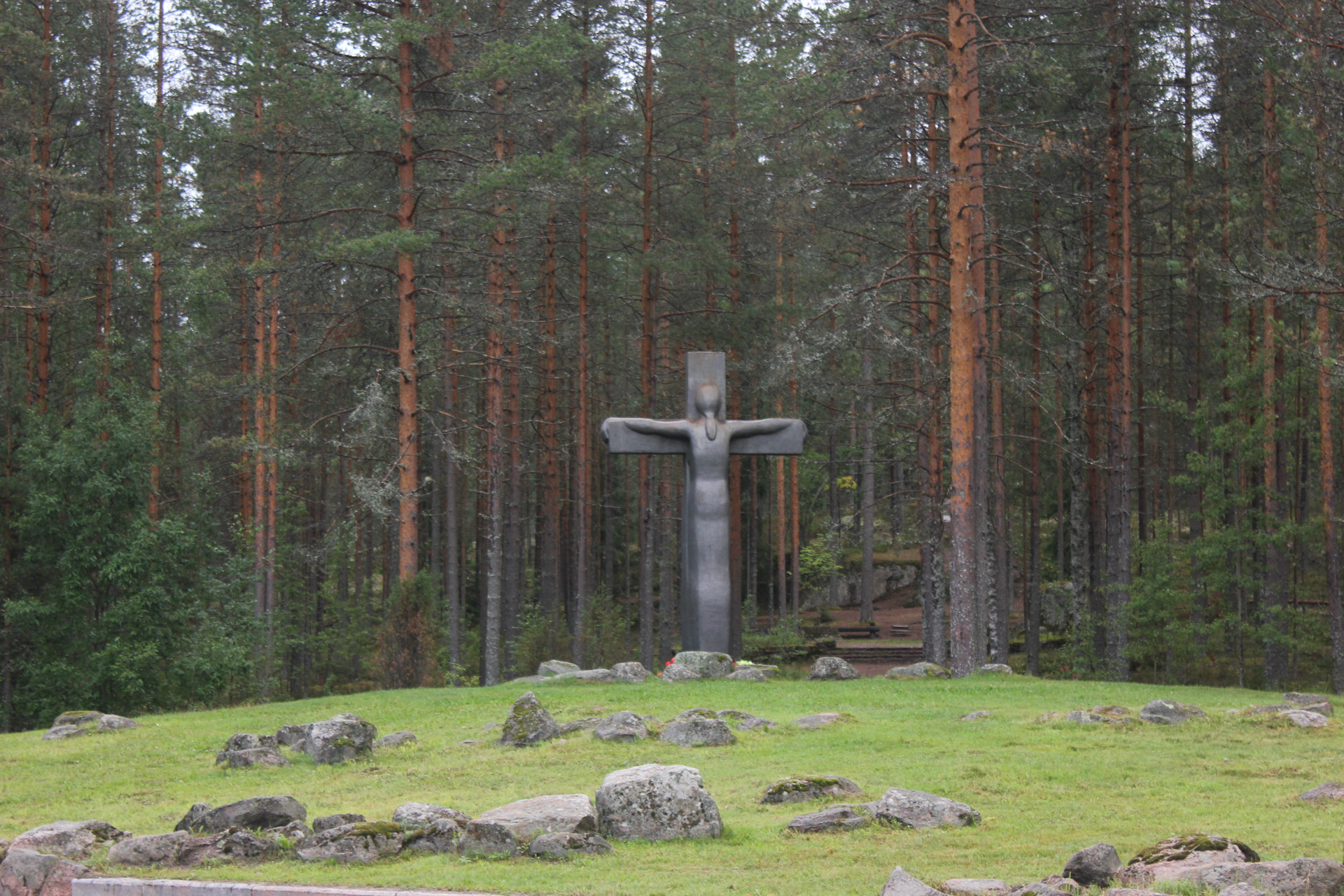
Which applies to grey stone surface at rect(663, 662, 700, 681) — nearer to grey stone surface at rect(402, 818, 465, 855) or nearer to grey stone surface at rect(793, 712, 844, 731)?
grey stone surface at rect(793, 712, 844, 731)

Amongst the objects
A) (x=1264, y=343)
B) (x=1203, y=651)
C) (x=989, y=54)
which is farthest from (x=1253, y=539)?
(x=989, y=54)

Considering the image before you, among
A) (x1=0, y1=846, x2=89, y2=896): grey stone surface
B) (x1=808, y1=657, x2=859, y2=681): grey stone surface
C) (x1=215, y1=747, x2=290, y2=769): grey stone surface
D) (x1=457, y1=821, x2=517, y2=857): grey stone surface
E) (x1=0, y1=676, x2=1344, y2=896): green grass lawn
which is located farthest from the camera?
(x1=808, y1=657, x2=859, y2=681): grey stone surface

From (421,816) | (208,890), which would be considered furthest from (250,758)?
(208,890)

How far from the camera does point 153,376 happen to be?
24.2m

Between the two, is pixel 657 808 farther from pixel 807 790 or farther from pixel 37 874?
pixel 37 874

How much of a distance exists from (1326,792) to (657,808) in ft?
14.7

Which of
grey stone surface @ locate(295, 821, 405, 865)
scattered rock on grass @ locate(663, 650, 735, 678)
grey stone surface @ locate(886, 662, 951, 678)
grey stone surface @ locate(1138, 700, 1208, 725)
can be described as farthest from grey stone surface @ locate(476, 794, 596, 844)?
grey stone surface @ locate(886, 662, 951, 678)

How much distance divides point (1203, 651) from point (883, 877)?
79.3 ft

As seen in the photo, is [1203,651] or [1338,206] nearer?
[1338,206]

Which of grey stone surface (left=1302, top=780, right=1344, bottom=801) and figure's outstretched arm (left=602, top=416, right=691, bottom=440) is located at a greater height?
figure's outstretched arm (left=602, top=416, right=691, bottom=440)

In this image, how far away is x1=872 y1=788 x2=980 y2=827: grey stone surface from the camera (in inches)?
320

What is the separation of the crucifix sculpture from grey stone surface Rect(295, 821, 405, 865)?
9.52m

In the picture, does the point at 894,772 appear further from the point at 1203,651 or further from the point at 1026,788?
the point at 1203,651

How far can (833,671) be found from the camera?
1723 cm
